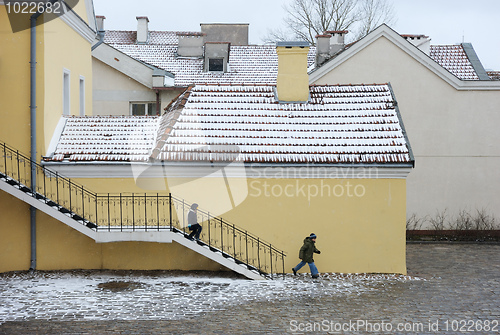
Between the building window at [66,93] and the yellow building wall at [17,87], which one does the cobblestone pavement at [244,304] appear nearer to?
the yellow building wall at [17,87]

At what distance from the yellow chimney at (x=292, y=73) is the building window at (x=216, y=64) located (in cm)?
1064

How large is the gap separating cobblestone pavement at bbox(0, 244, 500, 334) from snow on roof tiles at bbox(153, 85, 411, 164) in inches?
134

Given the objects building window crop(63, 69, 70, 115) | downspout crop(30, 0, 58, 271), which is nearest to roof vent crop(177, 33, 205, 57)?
building window crop(63, 69, 70, 115)

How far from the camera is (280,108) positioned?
19562 mm

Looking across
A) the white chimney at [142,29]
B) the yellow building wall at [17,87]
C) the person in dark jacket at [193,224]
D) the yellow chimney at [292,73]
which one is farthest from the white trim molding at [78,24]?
the white chimney at [142,29]

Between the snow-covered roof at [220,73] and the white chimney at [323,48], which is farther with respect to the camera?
the white chimney at [323,48]

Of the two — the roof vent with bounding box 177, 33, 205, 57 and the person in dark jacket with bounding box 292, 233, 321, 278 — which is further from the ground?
the roof vent with bounding box 177, 33, 205, 57

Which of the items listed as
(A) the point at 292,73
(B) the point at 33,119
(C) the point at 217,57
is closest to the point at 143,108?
(C) the point at 217,57

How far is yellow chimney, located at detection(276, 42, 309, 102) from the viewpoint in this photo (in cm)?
1988

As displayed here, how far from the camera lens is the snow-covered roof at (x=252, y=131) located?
17.6 metres

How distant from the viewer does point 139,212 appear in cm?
1748

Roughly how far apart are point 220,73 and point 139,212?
46.5 feet

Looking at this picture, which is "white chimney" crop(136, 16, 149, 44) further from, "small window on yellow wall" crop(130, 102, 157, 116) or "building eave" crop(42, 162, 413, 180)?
"building eave" crop(42, 162, 413, 180)

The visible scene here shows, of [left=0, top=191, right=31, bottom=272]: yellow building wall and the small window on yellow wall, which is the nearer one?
[left=0, top=191, right=31, bottom=272]: yellow building wall
